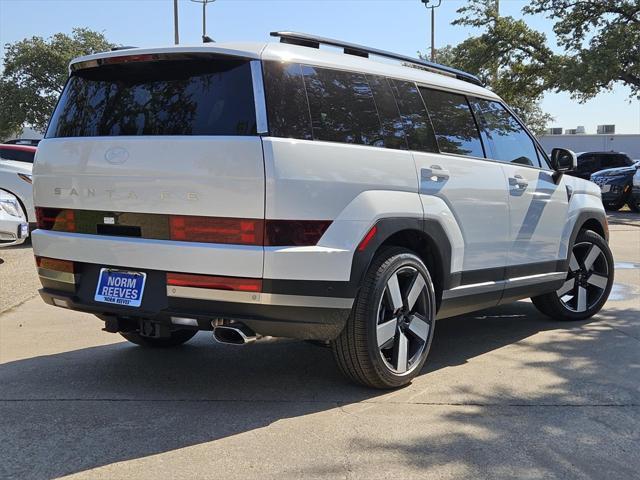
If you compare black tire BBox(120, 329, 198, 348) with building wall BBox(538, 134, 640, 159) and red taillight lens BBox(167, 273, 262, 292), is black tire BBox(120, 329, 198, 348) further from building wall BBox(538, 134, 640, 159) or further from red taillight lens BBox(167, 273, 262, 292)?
building wall BBox(538, 134, 640, 159)

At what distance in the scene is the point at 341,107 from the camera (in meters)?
3.95

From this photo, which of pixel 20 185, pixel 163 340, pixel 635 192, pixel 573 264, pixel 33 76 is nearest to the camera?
pixel 163 340

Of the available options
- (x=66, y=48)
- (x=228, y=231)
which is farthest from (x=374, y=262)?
(x=66, y=48)

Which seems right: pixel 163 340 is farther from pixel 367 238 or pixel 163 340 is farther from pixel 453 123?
pixel 453 123

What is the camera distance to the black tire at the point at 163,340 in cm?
510

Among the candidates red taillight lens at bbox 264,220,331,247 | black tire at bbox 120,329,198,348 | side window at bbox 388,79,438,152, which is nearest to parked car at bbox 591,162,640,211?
side window at bbox 388,79,438,152

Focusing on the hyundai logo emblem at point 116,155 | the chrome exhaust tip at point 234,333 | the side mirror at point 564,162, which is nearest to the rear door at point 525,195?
the side mirror at point 564,162

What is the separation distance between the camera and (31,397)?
4.06m

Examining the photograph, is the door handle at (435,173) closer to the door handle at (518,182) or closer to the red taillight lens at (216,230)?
the door handle at (518,182)

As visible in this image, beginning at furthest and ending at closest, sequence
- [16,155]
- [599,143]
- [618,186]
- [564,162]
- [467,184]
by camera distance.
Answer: [599,143] → [618,186] → [16,155] → [564,162] → [467,184]

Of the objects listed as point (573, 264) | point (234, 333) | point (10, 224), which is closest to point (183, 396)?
point (234, 333)

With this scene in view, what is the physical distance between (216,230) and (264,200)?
0.32 m

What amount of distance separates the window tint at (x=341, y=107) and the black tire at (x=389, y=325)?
748 millimetres

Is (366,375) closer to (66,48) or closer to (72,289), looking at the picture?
(72,289)
